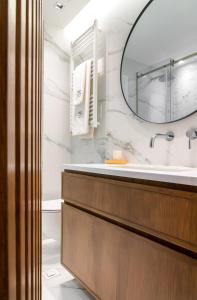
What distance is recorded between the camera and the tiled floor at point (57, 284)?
1.38m

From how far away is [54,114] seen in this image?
8.18ft

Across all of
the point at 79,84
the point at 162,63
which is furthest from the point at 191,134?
the point at 79,84

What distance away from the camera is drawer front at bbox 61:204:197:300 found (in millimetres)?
786

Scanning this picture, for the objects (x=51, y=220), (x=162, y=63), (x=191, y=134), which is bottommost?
(x=51, y=220)

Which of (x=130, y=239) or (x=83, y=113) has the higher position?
(x=83, y=113)

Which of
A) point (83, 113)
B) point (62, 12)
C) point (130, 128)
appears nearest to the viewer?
point (130, 128)

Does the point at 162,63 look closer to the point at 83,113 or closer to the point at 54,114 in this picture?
the point at 83,113

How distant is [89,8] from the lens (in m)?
2.19

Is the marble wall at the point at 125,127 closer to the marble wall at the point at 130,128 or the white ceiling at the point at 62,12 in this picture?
the marble wall at the point at 130,128

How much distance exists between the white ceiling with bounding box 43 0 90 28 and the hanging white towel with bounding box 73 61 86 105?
565 millimetres

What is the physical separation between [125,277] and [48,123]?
181 centimetres

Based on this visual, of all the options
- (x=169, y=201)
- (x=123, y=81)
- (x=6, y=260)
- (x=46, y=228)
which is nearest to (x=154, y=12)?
(x=123, y=81)

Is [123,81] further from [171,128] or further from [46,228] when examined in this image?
[46,228]

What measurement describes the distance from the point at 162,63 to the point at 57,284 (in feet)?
5.29
